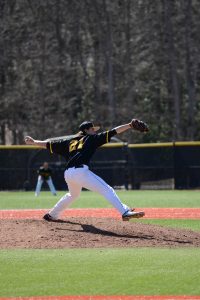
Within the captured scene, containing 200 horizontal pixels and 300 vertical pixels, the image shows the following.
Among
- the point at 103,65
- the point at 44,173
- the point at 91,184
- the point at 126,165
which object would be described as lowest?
the point at 126,165

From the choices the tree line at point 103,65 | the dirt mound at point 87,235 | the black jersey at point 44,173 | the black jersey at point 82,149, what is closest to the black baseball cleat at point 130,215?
the dirt mound at point 87,235

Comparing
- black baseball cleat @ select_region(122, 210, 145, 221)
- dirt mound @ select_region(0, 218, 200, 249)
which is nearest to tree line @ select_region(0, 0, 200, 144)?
dirt mound @ select_region(0, 218, 200, 249)

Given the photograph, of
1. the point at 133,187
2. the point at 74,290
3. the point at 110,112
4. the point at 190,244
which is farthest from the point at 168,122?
the point at 74,290

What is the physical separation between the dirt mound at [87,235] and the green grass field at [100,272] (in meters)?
0.49

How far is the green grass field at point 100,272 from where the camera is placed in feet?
26.3

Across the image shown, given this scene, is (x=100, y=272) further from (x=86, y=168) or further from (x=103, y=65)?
(x=103, y=65)

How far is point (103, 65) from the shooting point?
164 feet

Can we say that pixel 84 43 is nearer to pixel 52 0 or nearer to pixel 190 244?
pixel 52 0

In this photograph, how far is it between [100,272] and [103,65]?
4144 centimetres

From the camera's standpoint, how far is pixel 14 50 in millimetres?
47875

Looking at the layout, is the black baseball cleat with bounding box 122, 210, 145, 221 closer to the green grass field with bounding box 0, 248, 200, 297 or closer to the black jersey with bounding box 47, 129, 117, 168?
the black jersey with bounding box 47, 129, 117, 168

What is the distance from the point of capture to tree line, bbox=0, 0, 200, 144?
153 feet

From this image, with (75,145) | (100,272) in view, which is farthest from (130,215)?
(100,272)

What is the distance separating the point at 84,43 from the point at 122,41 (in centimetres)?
327
